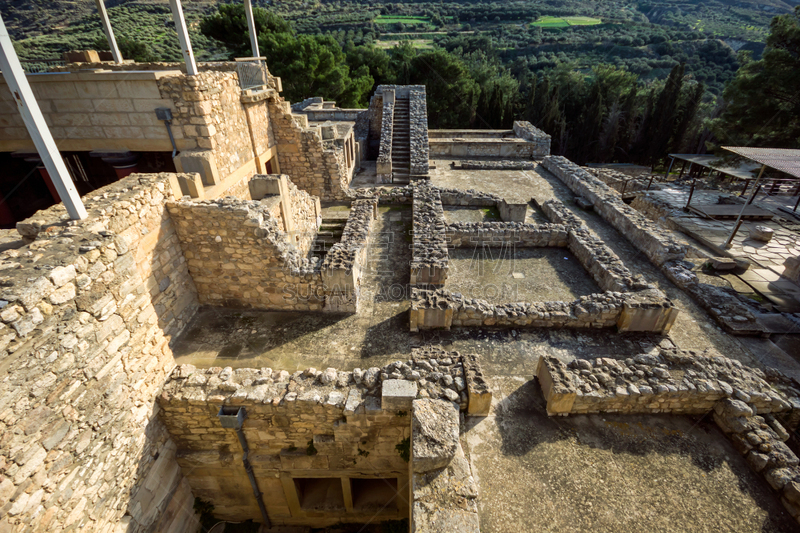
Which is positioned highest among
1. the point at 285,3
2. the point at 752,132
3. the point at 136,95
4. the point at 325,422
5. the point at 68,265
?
the point at 285,3

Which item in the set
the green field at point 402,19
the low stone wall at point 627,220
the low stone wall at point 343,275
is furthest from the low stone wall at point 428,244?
the green field at point 402,19

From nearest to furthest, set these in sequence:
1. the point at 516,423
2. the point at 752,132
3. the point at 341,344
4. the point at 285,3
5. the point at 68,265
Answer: the point at 68,265, the point at 516,423, the point at 341,344, the point at 752,132, the point at 285,3

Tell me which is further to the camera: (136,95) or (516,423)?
(136,95)

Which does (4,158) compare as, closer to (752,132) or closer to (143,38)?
(752,132)

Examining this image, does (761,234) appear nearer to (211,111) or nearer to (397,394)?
(397,394)

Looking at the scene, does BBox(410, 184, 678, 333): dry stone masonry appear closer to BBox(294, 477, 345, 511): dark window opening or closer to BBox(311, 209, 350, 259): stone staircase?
BBox(311, 209, 350, 259): stone staircase

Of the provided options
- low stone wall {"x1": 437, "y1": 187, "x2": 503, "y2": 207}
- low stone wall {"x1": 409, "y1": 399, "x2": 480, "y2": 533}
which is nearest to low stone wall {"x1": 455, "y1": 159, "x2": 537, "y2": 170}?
low stone wall {"x1": 437, "y1": 187, "x2": 503, "y2": 207}

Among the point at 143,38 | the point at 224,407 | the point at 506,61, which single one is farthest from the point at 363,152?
the point at 506,61
